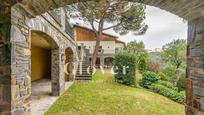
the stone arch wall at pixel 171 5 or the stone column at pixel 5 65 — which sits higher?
the stone arch wall at pixel 171 5

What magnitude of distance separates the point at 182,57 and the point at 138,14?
577 cm

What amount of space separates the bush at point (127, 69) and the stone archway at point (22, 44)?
8.50 m

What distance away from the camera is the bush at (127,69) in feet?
37.1

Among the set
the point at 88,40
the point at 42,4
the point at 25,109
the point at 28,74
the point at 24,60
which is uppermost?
the point at 88,40

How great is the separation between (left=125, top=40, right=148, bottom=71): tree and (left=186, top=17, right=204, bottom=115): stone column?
1107cm

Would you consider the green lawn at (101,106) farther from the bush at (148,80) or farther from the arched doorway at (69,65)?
the bush at (148,80)

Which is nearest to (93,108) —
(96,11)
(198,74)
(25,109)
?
(25,109)

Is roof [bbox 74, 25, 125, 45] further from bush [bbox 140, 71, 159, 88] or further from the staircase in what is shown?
bush [bbox 140, 71, 159, 88]

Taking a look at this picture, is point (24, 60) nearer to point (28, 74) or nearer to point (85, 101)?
point (28, 74)

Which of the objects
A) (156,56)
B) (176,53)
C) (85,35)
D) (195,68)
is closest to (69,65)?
(195,68)

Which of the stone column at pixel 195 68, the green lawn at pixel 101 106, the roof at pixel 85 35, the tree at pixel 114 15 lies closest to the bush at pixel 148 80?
the green lawn at pixel 101 106

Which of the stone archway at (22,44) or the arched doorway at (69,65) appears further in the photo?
the arched doorway at (69,65)

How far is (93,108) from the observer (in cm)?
611

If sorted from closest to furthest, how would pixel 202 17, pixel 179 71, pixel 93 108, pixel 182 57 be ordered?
pixel 202 17
pixel 93 108
pixel 179 71
pixel 182 57
